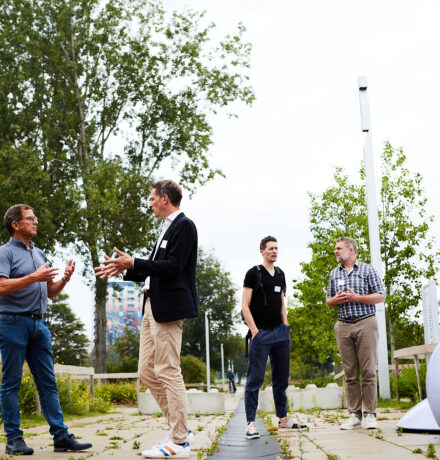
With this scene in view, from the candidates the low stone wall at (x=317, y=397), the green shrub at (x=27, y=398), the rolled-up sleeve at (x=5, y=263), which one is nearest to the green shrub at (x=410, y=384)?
the low stone wall at (x=317, y=397)

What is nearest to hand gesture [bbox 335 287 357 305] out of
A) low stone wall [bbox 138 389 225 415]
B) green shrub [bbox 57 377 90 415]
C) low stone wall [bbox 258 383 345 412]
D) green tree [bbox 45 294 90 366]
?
low stone wall [bbox 258 383 345 412]

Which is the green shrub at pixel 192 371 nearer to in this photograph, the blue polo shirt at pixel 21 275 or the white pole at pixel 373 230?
the white pole at pixel 373 230

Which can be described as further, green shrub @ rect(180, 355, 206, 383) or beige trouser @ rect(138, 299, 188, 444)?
green shrub @ rect(180, 355, 206, 383)

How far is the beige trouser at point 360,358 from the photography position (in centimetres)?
711

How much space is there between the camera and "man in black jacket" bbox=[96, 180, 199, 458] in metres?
5.01

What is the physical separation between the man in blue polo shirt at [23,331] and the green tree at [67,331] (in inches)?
2218

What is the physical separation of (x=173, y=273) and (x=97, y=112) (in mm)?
22193

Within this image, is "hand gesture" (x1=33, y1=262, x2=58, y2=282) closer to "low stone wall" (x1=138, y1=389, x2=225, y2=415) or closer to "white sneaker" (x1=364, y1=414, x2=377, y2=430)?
"white sneaker" (x1=364, y1=414, x2=377, y2=430)

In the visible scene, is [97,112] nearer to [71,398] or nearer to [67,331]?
[71,398]

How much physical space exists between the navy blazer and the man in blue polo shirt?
2.65 ft

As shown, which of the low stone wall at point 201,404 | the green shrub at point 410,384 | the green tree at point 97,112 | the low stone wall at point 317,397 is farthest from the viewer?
the green tree at point 97,112

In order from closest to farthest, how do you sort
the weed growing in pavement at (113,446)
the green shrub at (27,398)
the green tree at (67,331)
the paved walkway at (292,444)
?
the paved walkway at (292,444) → the weed growing in pavement at (113,446) → the green shrub at (27,398) → the green tree at (67,331)

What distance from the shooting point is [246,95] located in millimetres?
27234

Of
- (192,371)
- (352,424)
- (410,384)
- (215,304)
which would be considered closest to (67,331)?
(215,304)
